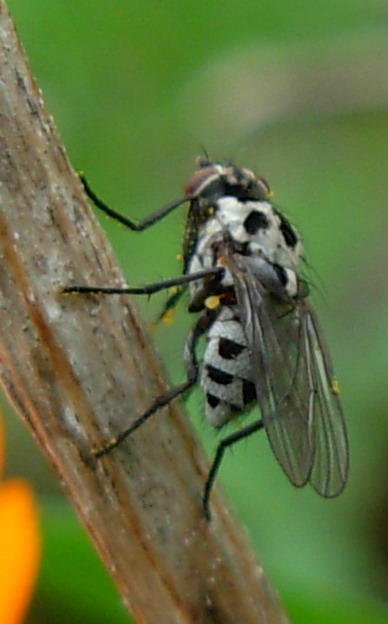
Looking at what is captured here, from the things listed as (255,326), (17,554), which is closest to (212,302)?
(255,326)

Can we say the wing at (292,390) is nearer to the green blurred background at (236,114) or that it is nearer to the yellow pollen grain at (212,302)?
the yellow pollen grain at (212,302)

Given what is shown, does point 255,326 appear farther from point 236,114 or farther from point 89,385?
point 236,114

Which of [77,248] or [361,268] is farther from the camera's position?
[361,268]

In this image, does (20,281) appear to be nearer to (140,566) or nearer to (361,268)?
(140,566)

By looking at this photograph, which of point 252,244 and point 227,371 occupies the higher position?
point 252,244

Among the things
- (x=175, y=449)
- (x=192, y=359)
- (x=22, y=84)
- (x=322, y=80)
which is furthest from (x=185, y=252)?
(x=322, y=80)

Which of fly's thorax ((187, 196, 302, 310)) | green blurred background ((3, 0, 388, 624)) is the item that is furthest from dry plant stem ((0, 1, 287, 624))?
green blurred background ((3, 0, 388, 624))
